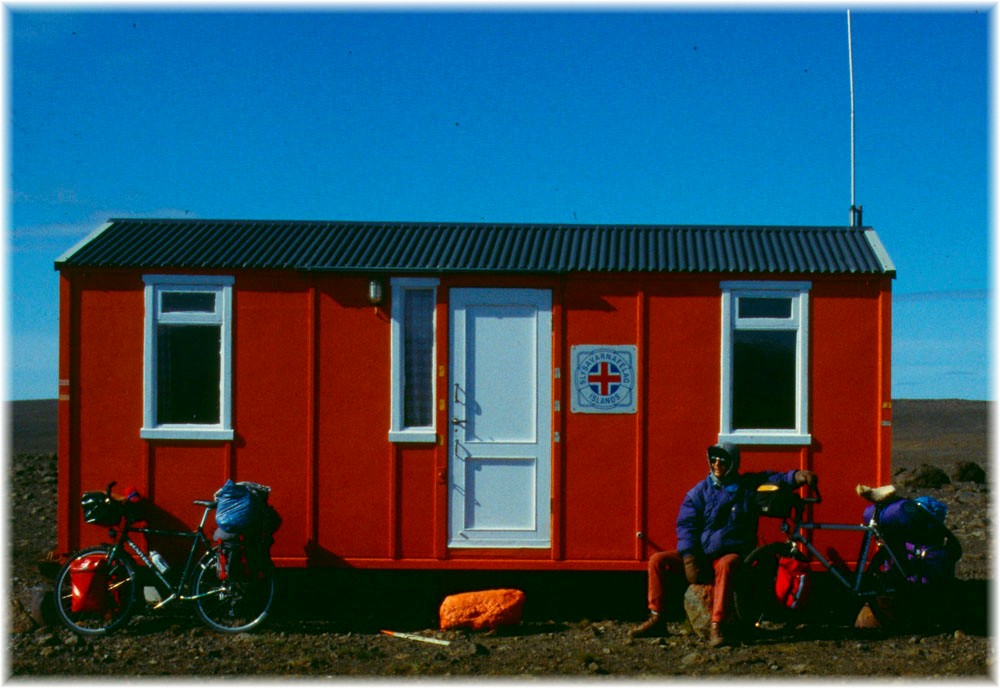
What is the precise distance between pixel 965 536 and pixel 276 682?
9.49 metres

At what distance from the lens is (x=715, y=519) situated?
25.7ft

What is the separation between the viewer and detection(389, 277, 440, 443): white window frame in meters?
8.31

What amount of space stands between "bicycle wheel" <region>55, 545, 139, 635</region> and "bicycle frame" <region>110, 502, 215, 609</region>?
0.12 metres

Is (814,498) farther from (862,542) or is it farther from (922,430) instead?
(922,430)

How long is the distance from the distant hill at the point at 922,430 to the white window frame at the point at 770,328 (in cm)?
1662

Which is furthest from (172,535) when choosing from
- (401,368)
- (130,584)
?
(401,368)

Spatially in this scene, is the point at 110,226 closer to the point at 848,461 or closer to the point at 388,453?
the point at 388,453

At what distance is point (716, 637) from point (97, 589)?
14.1ft

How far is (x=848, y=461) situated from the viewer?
823 cm

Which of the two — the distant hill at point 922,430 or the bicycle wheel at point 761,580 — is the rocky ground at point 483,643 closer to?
the bicycle wheel at point 761,580

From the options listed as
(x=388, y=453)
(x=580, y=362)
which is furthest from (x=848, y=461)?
(x=388, y=453)

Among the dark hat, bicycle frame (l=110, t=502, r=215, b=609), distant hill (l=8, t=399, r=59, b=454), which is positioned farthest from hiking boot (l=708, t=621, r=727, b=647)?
distant hill (l=8, t=399, r=59, b=454)

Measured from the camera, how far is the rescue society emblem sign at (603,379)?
831cm

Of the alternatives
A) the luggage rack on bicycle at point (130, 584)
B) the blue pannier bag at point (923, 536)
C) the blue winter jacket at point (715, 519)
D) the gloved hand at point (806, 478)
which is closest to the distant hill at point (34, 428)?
the luggage rack on bicycle at point (130, 584)
